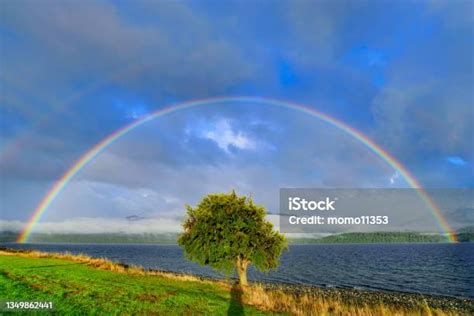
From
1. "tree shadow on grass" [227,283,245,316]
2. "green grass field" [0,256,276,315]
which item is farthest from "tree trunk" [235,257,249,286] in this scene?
"green grass field" [0,256,276,315]

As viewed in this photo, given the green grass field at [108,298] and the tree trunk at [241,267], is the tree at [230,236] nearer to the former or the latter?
the tree trunk at [241,267]

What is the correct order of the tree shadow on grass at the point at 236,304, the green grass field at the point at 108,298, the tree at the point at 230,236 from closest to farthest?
the green grass field at the point at 108,298, the tree shadow on grass at the point at 236,304, the tree at the point at 230,236

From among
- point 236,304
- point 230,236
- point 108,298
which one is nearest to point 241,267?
point 230,236

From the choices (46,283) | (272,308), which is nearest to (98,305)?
(46,283)

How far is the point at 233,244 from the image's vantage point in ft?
99.2

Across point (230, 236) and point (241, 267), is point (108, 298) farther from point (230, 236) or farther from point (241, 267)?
point (241, 267)

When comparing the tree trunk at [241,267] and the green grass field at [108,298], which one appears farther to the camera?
the tree trunk at [241,267]

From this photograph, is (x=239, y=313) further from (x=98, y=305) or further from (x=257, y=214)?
(x=257, y=214)

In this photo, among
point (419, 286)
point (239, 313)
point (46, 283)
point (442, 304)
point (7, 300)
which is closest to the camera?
point (7, 300)

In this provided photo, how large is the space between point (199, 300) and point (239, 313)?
3351 millimetres

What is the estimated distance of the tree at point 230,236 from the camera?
30312mm

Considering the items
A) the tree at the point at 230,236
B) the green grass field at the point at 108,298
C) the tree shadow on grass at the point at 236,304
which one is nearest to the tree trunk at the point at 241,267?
the tree at the point at 230,236

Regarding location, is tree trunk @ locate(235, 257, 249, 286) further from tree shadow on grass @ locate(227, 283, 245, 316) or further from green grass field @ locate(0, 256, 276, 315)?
green grass field @ locate(0, 256, 276, 315)

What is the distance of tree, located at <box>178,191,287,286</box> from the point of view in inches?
1193
